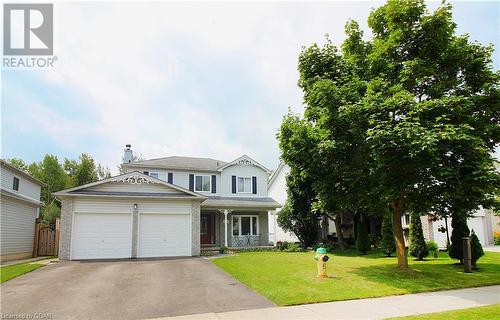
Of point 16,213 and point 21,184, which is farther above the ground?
point 21,184

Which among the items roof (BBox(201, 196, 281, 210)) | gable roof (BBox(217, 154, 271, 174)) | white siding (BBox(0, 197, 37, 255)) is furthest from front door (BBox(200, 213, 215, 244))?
white siding (BBox(0, 197, 37, 255))

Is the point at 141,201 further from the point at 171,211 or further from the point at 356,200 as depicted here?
the point at 356,200

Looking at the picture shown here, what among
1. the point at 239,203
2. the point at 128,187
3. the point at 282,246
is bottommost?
the point at 282,246

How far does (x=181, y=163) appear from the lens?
27.3 m

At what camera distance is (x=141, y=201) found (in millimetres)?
20047

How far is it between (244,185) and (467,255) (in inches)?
681

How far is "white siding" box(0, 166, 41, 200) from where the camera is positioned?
780 inches

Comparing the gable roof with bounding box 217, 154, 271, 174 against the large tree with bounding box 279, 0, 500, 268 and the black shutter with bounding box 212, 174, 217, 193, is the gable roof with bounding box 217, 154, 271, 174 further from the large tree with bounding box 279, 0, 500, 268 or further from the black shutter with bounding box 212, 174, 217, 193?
the large tree with bounding box 279, 0, 500, 268

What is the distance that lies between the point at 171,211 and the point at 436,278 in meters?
14.4

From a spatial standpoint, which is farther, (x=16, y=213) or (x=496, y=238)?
(x=496, y=238)

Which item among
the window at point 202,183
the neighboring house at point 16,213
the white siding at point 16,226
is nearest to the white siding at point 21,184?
the neighboring house at point 16,213

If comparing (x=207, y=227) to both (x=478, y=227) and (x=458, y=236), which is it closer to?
(x=458, y=236)

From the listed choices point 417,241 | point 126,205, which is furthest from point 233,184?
point 417,241

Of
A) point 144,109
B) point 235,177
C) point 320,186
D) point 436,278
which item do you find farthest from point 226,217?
point 436,278
